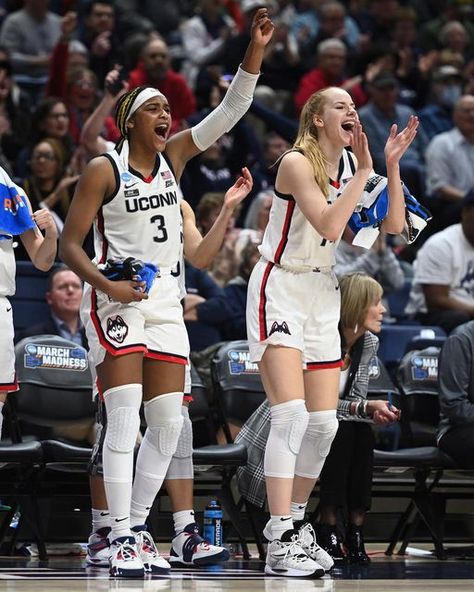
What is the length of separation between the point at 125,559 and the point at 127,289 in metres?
1.16

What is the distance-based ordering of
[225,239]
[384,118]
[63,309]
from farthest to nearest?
[384,118], [225,239], [63,309]

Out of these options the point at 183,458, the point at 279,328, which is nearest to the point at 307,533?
the point at 183,458

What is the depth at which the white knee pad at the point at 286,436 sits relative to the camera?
6043 mm

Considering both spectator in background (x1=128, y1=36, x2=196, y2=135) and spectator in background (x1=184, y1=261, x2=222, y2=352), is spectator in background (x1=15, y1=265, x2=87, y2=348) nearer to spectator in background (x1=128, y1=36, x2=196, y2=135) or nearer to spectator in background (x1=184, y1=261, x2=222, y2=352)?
spectator in background (x1=184, y1=261, x2=222, y2=352)

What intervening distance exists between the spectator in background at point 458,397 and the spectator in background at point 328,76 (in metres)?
6.69

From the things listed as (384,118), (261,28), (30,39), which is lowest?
(261,28)

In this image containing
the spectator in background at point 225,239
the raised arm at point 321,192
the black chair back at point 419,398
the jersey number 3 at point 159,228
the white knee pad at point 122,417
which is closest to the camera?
the white knee pad at point 122,417

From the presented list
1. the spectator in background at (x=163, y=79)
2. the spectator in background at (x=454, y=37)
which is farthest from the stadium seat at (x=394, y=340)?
the spectator in background at (x=454, y=37)

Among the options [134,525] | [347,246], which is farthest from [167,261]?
[347,246]

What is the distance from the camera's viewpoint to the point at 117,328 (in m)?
5.93

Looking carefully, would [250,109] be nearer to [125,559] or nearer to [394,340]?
[394,340]

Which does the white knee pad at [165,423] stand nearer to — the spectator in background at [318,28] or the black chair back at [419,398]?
the black chair back at [419,398]

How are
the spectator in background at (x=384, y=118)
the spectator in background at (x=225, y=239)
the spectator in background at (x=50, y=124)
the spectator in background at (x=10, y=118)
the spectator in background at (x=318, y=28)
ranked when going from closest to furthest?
the spectator in background at (x=225, y=239) < the spectator in background at (x=50, y=124) < the spectator in background at (x=10, y=118) < the spectator in background at (x=384, y=118) < the spectator in background at (x=318, y=28)

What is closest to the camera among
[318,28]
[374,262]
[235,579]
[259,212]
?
[235,579]
